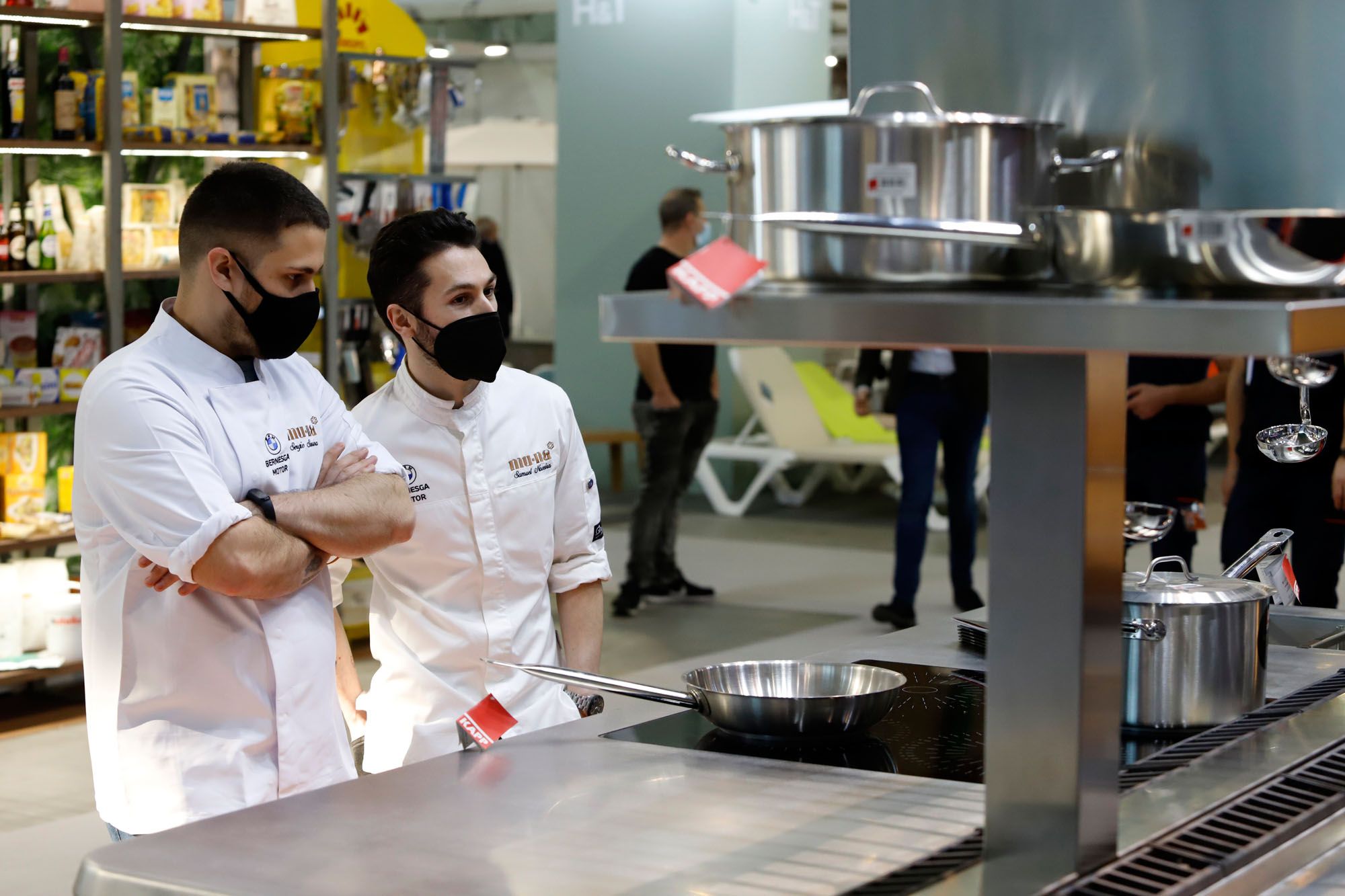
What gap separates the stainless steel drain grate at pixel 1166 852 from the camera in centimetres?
151

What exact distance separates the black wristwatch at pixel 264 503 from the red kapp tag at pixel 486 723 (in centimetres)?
45

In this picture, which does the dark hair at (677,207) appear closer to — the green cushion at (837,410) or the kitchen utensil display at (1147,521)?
the green cushion at (837,410)

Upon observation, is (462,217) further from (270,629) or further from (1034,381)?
(1034,381)

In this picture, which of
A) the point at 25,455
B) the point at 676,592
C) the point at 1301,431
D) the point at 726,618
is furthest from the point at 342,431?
the point at 676,592

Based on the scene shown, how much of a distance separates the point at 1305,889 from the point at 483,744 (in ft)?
3.10

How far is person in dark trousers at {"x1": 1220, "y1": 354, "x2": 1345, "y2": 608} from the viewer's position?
4.49 m

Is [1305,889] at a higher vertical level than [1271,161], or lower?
lower

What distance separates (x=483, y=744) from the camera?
203cm

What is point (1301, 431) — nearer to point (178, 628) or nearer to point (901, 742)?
point (901, 742)

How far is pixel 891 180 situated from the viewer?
1335mm

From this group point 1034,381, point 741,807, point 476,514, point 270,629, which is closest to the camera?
point 1034,381

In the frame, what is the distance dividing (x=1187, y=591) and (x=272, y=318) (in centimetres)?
131

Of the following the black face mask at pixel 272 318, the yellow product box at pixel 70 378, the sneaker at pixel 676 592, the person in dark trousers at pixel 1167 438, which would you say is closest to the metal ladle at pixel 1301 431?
the black face mask at pixel 272 318

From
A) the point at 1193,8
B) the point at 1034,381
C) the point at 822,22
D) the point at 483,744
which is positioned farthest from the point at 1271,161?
the point at 822,22
